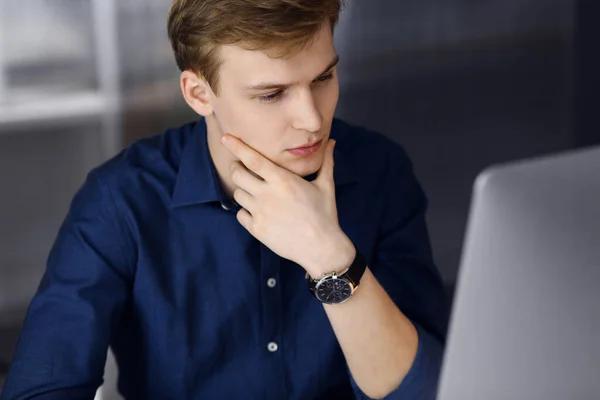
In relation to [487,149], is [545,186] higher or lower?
higher

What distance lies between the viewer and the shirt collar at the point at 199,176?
162cm

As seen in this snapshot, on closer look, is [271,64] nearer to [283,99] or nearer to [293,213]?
[283,99]

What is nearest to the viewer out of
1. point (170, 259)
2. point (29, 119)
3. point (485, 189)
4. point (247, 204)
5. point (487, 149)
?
point (485, 189)

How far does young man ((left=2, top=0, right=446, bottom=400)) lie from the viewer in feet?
4.60

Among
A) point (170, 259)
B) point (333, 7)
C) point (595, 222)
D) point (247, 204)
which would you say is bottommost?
point (170, 259)

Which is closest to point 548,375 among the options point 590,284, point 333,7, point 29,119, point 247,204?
point 590,284

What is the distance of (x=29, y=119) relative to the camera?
3289 mm

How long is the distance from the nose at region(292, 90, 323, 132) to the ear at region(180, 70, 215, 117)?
200mm

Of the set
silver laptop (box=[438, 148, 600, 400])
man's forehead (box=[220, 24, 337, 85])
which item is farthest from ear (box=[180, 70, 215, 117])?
silver laptop (box=[438, 148, 600, 400])

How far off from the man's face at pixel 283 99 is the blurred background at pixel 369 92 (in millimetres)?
1852

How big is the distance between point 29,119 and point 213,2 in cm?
197

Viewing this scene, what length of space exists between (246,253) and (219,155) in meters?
0.18

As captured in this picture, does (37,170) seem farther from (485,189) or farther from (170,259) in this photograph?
(485,189)

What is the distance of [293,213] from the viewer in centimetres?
141
